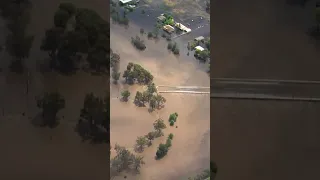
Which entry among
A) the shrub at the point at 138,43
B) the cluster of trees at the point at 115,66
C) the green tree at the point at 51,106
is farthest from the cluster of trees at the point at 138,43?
the green tree at the point at 51,106

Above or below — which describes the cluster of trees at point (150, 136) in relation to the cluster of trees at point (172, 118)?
below

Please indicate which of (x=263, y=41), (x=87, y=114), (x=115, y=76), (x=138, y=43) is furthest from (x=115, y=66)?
(x=263, y=41)

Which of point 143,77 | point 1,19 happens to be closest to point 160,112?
point 143,77

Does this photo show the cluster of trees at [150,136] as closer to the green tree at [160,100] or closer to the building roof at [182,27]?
the green tree at [160,100]

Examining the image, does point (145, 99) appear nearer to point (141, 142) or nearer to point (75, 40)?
point (141, 142)

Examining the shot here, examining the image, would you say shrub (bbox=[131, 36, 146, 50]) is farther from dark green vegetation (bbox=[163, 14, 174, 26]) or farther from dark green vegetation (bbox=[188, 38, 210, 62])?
dark green vegetation (bbox=[188, 38, 210, 62])
